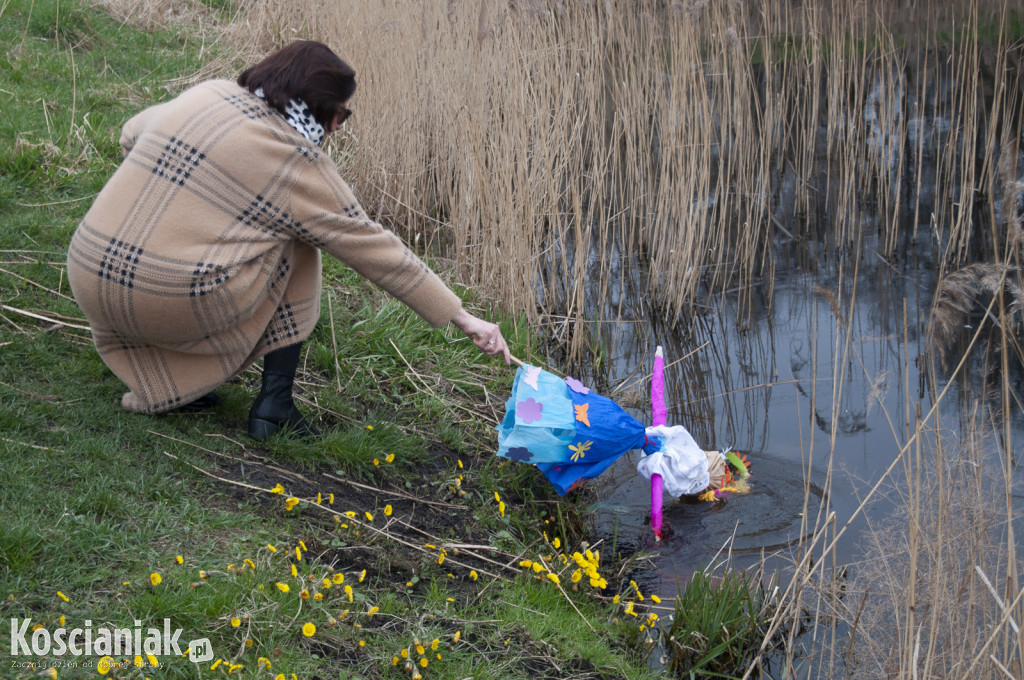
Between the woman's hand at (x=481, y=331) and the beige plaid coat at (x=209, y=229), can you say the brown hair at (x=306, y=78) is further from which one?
the woman's hand at (x=481, y=331)

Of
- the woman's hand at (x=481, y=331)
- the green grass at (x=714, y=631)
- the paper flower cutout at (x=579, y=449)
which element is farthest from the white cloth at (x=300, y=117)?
the green grass at (x=714, y=631)

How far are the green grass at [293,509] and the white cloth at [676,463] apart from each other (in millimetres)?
357

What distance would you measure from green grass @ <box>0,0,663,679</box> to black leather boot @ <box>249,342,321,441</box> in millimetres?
58

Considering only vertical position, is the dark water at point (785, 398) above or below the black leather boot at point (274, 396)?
below

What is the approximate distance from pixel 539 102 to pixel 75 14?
4001 mm

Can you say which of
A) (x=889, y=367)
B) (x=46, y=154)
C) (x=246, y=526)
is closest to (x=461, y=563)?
(x=246, y=526)

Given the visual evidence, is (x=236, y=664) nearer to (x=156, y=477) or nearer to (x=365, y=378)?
(x=156, y=477)

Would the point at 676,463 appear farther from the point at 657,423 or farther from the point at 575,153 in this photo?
the point at 575,153

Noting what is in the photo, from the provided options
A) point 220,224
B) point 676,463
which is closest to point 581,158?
point 676,463

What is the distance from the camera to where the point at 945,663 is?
6.60 feet

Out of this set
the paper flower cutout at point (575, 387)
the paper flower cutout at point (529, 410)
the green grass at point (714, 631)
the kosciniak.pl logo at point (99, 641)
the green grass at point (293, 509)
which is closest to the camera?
the kosciniak.pl logo at point (99, 641)

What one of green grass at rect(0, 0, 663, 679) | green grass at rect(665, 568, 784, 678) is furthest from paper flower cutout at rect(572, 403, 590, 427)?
green grass at rect(665, 568, 784, 678)

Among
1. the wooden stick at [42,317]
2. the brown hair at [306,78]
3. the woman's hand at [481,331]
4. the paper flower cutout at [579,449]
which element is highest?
the brown hair at [306,78]

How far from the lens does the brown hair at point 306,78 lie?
222cm
